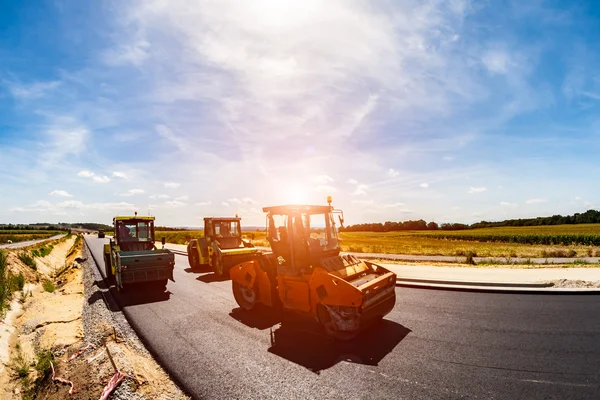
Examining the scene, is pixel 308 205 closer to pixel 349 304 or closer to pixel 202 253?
pixel 349 304

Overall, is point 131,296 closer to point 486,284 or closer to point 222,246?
point 222,246

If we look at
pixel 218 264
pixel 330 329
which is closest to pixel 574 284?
pixel 330 329

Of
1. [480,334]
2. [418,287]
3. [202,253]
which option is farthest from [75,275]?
[480,334]

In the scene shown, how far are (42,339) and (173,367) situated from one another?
15.0 feet

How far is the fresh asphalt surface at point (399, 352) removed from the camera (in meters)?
4.33

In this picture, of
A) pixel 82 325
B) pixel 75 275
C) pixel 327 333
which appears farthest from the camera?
pixel 75 275

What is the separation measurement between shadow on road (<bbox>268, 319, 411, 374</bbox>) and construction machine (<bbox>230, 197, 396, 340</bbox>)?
24cm

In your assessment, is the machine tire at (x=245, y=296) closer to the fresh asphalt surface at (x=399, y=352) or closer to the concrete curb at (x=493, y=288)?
the fresh asphalt surface at (x=399, y=352)

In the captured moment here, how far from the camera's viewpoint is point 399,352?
548 cm

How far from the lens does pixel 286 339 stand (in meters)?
6.23

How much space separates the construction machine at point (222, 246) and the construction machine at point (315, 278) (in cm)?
509

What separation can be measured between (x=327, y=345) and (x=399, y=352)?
1370 mm

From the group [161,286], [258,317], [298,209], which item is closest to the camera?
[298,209]

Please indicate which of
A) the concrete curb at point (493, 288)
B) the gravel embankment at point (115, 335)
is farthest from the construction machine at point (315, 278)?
the concrete curb at point (493, 288)
